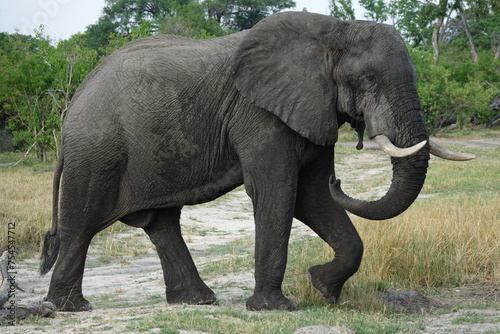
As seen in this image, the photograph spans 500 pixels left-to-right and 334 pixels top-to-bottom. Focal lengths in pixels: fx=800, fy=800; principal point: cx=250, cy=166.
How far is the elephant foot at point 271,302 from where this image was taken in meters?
6.95

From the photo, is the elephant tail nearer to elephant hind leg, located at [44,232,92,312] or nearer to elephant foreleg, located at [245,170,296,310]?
elephant hind leg, located at [44,232,92,312]

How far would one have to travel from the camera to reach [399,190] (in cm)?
657

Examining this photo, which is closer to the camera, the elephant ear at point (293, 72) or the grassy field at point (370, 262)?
the grassy field at point (370, 262)

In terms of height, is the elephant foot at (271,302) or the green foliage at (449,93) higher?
the green foliage at (449,93)

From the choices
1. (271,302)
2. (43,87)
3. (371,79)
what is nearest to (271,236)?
(271,302)

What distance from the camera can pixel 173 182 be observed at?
23.8 ft

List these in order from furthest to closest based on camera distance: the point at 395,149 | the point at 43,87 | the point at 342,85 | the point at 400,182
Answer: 1. the point at 43,87
2. the point at 342,85
3. the point at 400,182
4. the point at 395,149

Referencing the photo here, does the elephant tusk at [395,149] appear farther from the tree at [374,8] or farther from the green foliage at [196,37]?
the tree at [374,8]

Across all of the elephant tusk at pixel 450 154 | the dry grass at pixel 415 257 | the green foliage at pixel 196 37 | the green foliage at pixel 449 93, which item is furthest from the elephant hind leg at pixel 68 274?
the green foliage at pixel 449 93

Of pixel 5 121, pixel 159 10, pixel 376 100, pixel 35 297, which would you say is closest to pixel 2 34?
pixel 5 121

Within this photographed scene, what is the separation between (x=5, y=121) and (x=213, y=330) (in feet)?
89.2

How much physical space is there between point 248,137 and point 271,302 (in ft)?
4.74

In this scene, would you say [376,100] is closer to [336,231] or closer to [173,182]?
[336,231]

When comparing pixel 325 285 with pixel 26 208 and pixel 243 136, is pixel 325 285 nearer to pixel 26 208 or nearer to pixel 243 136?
pixel 243 136
